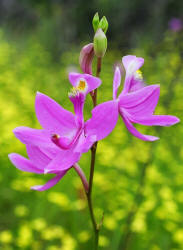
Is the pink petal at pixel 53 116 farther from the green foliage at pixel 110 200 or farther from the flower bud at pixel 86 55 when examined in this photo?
the green foliage at pixel 110 200

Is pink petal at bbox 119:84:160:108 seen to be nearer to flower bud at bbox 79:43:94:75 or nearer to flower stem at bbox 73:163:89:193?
flower bud at bbox 79:43:94:75

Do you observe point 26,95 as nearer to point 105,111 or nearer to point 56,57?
point 105,111

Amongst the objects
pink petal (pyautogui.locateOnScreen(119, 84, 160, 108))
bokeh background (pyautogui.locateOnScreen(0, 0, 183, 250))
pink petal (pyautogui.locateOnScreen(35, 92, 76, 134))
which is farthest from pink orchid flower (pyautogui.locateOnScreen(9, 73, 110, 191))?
bokeh background (pyautogui.locateOnScreen(0, 0, 183, 250))

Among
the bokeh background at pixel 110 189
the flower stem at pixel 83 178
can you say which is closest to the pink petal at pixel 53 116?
the flower stem at pixel 83 178

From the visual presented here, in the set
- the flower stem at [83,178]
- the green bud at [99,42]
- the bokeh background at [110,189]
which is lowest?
the bokeh background at [110,189]

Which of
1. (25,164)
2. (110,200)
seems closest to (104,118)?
(25,164)

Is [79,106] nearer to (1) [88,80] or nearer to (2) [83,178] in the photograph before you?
(1) [88,80]
